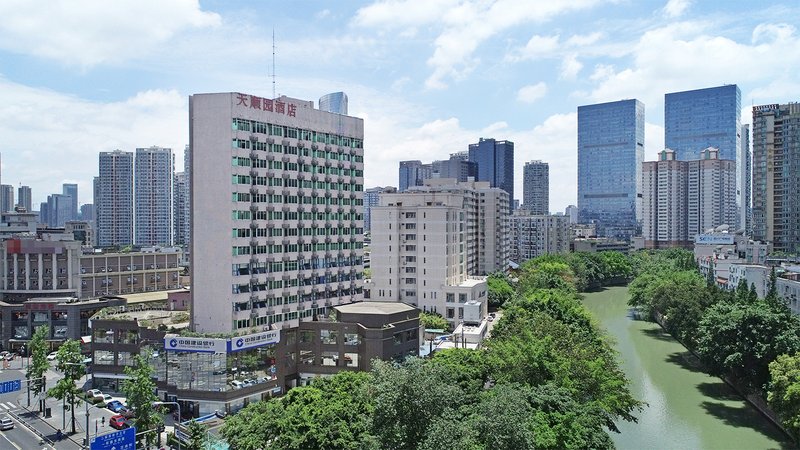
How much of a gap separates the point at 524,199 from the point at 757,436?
A: 16525 centimetres

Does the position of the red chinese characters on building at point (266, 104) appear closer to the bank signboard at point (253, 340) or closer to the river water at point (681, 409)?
the bank signboard at point (253, 340)

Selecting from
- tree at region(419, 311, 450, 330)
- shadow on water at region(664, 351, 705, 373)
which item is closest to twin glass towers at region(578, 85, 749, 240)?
Answer: shadow on water at region(664, 351, 705, 373)

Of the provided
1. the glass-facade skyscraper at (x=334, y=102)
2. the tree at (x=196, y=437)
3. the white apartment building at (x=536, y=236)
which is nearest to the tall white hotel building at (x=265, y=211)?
the tree at (x=196, y=437)

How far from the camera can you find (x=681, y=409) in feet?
122

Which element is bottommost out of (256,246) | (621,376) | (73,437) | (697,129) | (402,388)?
(73,437)

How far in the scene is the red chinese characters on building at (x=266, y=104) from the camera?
3819 cm

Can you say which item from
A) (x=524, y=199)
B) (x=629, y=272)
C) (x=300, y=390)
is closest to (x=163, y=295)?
(x=300, y=390)

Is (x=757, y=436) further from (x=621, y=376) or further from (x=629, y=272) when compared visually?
(x=629, y=272)

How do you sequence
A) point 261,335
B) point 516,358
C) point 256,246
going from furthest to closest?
point 256,246
point 261,335
point 516,358

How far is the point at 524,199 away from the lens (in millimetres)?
195000

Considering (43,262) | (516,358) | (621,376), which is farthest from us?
(43,262)

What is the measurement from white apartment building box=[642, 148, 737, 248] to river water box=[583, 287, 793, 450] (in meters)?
105

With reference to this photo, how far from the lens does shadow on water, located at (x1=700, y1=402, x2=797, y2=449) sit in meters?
32.2

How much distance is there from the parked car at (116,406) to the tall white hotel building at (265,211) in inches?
258
